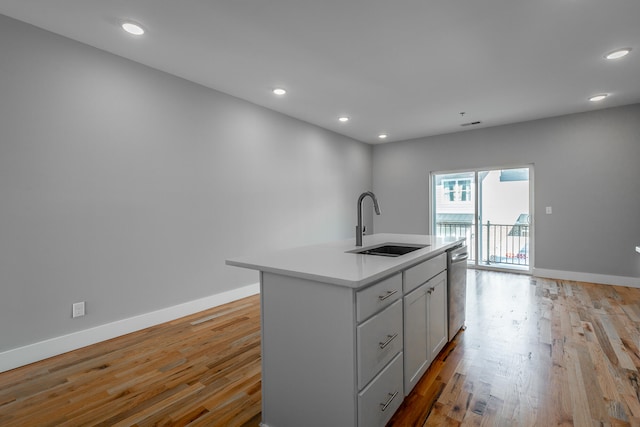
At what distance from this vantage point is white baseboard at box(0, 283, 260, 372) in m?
2.33

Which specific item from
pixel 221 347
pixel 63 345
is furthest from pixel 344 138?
pixel 63 345

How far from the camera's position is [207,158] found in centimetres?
361

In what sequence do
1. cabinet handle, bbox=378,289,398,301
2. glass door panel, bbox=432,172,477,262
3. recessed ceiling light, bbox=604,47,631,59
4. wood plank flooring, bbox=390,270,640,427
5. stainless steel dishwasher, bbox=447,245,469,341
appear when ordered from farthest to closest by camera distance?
glass door panel, bbox=432,172,477,262
recessed ceiling light, bbox=604,47,631,59
stainless steel dishwasher, bbox=447,245,469,341
wood plank flooring, bbox=390,270,640,427
cabinet handle, bbox=378,289,398,301

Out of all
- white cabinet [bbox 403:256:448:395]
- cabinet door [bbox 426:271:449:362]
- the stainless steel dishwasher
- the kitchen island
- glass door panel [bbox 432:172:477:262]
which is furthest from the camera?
glass door panel [bbox 432:172:477:262]

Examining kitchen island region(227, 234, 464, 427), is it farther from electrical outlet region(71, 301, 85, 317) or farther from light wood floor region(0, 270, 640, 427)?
electrical outlet region(71, 301, 85, 317)

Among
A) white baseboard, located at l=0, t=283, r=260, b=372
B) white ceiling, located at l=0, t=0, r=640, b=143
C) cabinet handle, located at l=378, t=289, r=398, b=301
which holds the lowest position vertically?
white baseboard, located at l=0, t=283, r=260, b=372

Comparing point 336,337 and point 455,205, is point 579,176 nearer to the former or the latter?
point 455,205

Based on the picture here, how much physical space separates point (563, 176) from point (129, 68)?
6.00 metres

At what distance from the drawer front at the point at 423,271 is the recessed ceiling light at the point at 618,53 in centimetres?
254

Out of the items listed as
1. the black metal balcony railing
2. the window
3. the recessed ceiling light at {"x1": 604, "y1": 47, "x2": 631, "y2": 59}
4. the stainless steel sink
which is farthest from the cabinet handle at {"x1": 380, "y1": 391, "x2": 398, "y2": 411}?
the window

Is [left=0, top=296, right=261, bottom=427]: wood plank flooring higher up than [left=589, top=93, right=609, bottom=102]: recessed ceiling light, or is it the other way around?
[left=589, top=93, right=609, bottom=102]: recessed ceiling light

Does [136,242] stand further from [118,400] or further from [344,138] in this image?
[344,138]

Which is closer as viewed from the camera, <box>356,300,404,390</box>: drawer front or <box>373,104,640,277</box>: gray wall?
<box>356,300,404,390</box>: drawer front

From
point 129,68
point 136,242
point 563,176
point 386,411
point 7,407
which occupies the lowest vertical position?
point 7,407
